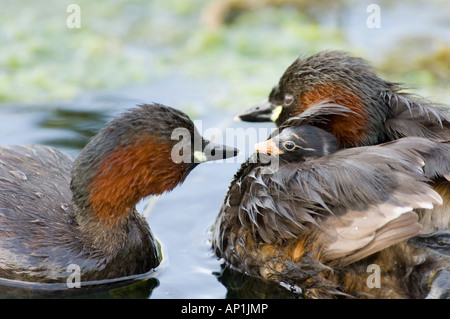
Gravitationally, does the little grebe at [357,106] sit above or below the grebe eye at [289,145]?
above

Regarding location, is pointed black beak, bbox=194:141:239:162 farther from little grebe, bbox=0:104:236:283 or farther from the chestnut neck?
the chestnut neck

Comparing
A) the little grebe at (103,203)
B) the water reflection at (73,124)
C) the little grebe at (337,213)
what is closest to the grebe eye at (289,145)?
the little grebe at (337,213)

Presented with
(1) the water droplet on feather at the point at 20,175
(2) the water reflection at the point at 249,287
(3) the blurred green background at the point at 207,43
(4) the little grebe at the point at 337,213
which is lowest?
(2) the water reflection at the point at 249,287

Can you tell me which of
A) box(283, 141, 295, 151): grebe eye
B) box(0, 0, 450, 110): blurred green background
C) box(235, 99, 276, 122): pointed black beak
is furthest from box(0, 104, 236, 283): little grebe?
box(0, 0, 450, 110): blurred green background

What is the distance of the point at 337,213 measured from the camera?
4.72 metres

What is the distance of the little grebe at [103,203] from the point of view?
505cm

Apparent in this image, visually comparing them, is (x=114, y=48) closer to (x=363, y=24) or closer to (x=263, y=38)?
(x=263, y=38)

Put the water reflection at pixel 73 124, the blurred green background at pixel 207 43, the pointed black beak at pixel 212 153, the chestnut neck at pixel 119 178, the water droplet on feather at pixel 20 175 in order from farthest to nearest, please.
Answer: the blurred green background at pixel 207 43
the water reflection at pixel 73 124
the water droplet on feather at pixel 20 175
the pointed black beak at pixel 212 153
the chestnut neck at pixel 119 178

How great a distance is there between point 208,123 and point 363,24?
3579 mm

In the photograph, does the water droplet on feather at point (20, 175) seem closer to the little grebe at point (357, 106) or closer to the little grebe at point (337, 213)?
the little grebe at point (337, 213)

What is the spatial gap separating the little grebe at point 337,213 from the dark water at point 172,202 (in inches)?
12.3

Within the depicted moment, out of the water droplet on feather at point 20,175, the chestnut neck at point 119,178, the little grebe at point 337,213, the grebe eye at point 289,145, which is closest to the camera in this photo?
the little grebe at point 337,213

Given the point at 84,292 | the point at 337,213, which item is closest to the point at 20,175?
the point at 84,292

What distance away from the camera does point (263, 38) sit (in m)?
9.78
